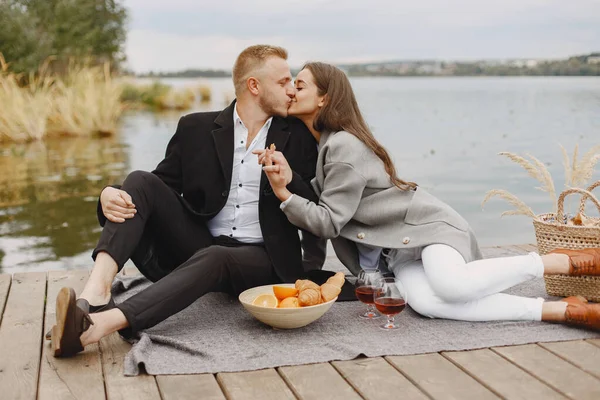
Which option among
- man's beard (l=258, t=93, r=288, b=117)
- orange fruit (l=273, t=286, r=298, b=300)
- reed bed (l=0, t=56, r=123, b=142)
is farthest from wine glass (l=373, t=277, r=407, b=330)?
reed bed (l=0, t=56, r=123, b=142)

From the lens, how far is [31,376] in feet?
8.22

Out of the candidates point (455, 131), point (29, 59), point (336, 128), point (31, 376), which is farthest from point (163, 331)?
point (29, 59)

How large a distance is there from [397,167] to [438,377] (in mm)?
4407

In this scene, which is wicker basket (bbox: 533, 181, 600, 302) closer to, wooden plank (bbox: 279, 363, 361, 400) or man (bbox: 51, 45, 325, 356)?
man (bbox: 51, 45, 325, 356)

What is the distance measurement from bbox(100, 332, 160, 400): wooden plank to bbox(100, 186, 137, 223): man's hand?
0.50m

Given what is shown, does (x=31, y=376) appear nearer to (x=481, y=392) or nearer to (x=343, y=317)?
(x=343, y=317)

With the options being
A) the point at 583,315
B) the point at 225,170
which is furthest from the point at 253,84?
the point at 583,315

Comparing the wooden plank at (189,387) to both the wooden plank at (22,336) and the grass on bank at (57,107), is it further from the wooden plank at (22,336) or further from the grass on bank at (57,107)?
the grass on bank at (57,107)

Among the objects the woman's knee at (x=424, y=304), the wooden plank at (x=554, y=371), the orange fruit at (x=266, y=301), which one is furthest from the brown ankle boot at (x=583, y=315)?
the orange fruit at (x=266, y=301)

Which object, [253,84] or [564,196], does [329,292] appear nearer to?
[253,84]

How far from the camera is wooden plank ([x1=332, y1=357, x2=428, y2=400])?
2322mm

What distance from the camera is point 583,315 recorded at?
9.39ft

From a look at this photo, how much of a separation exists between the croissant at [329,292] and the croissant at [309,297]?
28 millimetres

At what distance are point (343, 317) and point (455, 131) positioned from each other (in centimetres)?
1230
